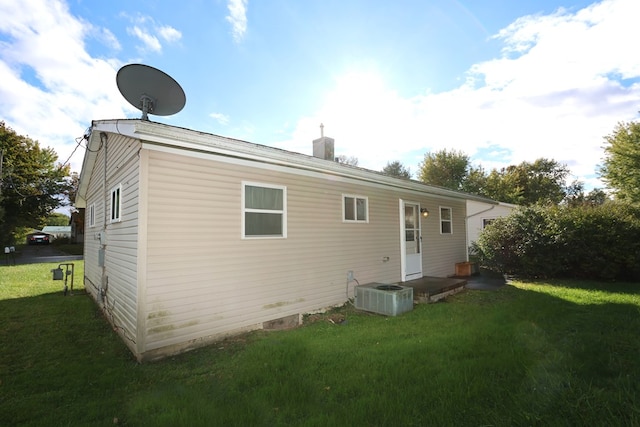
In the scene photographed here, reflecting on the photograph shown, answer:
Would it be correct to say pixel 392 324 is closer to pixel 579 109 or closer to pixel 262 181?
pixel 262 181

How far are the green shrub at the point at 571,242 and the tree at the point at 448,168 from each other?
23433 millimetres

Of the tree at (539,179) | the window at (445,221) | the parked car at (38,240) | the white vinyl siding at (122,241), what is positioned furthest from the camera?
the parked car at (38,240)

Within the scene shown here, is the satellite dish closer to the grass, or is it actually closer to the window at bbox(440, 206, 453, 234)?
the grass

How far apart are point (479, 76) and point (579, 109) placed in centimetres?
671

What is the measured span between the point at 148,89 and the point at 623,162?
27502 millimetres

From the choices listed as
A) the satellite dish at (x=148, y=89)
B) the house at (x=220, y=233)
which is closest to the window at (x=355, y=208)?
the house at (x=220, y=233)

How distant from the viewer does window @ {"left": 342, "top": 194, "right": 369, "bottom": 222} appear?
681 cm

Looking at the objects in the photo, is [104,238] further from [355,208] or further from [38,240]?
[38,240]

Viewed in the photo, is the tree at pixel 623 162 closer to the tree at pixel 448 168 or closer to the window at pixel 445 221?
the tree at pixel 448 168

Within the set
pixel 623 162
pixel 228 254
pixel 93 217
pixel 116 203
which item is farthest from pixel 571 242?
pixel 623 162

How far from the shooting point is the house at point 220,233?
13.3ft

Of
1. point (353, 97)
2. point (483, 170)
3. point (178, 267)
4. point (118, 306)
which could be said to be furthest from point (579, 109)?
point (483, 170)

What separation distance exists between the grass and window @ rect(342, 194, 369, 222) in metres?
2.38

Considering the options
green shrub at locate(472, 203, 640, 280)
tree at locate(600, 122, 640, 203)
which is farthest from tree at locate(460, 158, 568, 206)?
green shrub at locate(472, 203, 640, 280)
